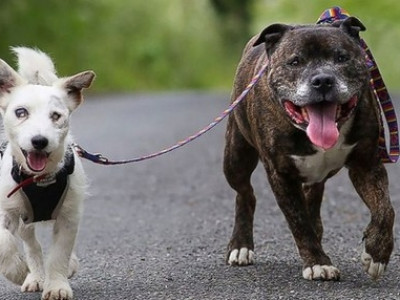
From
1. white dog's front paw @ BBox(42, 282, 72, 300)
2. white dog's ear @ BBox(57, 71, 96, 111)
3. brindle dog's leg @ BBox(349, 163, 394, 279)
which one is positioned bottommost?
white dog's front paw @ BBox(42, 282, 72, 300)

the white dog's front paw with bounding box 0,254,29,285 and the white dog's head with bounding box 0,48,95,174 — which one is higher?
the white dog's head with bounding box 0,48,95,174

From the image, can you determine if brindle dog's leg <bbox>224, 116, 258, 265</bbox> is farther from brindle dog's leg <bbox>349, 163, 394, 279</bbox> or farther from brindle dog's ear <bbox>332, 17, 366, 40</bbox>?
brindle dog's ear <bbox>332, 17, 366, 40</bbox>

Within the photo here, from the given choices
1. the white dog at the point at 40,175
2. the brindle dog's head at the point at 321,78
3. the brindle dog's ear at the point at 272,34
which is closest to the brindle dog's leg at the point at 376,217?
the brindle dog's head at the point at 321,78

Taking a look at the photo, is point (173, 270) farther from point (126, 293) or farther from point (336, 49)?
point (336, 49)

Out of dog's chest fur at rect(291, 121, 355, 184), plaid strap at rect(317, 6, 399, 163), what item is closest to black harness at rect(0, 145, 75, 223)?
dog's chest fur at rect(291, 121, 355, 184)

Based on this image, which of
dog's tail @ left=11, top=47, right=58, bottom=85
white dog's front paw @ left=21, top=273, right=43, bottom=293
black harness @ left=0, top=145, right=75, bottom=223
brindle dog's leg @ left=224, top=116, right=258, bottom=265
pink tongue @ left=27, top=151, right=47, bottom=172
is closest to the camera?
pink tongue @ left=27, top=151, right=47, bottom=172

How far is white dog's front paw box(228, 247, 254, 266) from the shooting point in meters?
6.88

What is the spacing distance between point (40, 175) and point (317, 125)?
1582 millimetres

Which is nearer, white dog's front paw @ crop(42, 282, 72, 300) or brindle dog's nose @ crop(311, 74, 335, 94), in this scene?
brindle dog's nose @ crop(311, 74, 335, 94)

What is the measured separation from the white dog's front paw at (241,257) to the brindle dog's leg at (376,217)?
1014 mm

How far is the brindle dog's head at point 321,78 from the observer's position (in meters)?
5.73

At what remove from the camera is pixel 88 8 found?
3638cm

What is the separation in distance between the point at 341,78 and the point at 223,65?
39697 millimetres

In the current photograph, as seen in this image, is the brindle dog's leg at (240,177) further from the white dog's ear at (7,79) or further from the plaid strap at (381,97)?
the white dog's ear at (7,79)
